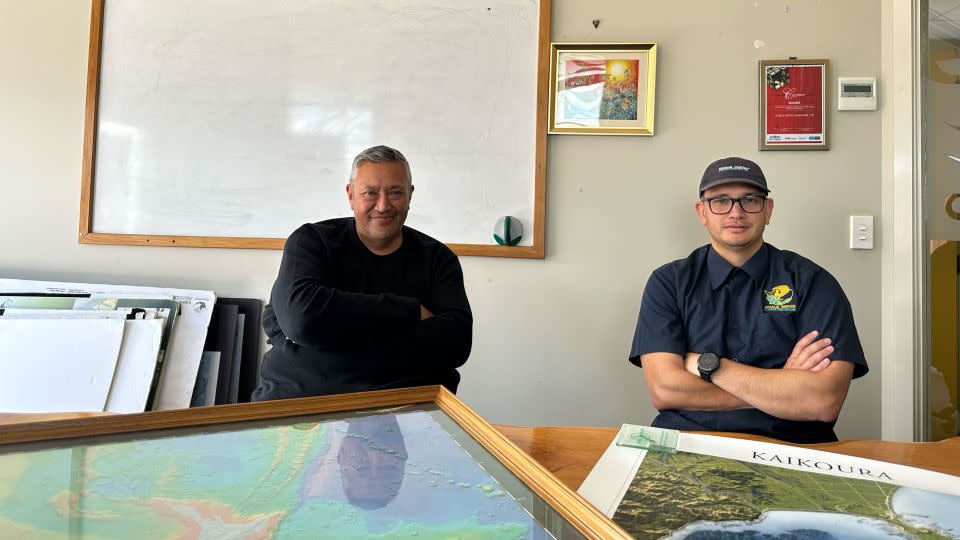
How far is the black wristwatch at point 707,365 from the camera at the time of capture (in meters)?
1.33

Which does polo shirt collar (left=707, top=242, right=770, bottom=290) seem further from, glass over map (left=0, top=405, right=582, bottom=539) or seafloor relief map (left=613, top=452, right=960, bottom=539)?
glass over map (left=0, top=405, right=582, bottom=539)

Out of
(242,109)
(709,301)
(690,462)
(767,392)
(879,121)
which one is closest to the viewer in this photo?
(690,462)

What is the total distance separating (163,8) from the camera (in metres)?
2.25

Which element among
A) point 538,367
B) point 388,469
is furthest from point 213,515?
point 538,367

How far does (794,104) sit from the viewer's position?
2.05 metres

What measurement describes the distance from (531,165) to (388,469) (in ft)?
5.58

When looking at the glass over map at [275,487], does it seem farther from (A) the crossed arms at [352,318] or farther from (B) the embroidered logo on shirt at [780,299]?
(B) the embroidered logo on shirt at [780,299]

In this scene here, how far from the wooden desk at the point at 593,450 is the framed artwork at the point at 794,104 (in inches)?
53.0

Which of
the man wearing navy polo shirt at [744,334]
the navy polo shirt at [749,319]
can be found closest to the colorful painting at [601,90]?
the man wearing navy polo shirt at [744,334]

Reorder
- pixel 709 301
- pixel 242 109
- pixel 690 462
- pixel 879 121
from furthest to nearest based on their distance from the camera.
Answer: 1. pixel 242 109
2. pixel 879 121
3. pixel 709 301
4. pixel 690 462

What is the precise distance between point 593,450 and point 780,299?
0.88 m

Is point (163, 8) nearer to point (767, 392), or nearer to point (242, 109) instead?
point (242, 109)

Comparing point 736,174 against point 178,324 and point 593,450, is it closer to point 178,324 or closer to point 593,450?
point 593,450

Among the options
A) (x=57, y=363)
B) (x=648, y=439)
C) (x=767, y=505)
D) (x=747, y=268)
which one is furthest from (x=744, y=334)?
(x=57, y=363)
